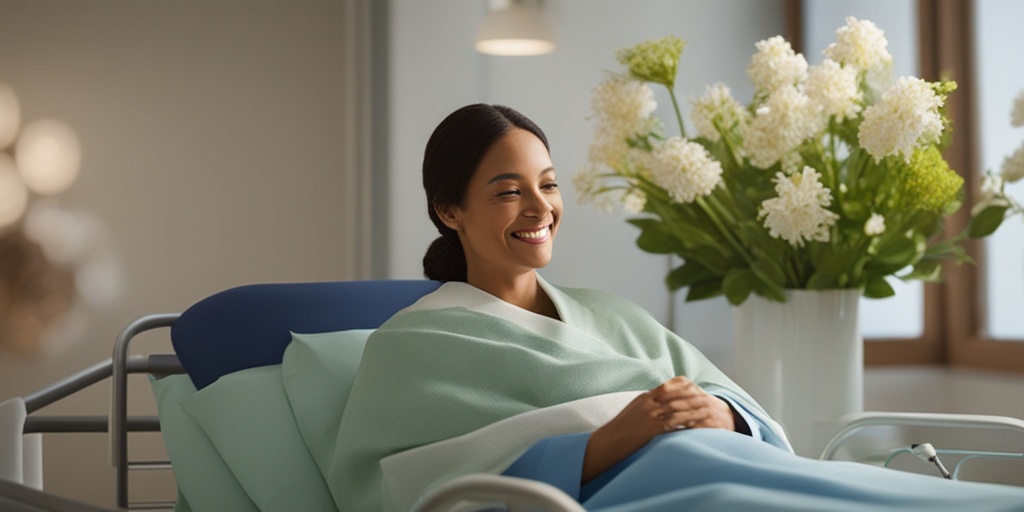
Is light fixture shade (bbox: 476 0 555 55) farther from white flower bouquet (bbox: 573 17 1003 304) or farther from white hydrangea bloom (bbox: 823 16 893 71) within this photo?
white hydrangea bloom (bbox: 823 16 893 71)

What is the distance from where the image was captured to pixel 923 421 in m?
1.97

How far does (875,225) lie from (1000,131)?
2.99 ft

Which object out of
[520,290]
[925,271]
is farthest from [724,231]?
[520,290]

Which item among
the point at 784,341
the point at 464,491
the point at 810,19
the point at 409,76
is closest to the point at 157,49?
the point at 409,76

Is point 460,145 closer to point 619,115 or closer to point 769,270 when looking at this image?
point 619,115

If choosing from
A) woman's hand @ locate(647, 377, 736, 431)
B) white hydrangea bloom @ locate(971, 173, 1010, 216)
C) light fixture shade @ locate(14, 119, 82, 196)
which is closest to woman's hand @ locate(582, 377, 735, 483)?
woman's hand @ locate(647, 377, 736, 431)

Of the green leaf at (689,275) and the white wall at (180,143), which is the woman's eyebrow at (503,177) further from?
the white wall at (180,143)

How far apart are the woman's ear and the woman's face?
0.09 ft

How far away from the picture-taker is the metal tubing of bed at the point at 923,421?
1.88 meters

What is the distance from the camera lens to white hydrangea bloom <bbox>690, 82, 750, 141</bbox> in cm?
247

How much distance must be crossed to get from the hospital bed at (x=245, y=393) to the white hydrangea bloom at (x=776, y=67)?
0.73 metres

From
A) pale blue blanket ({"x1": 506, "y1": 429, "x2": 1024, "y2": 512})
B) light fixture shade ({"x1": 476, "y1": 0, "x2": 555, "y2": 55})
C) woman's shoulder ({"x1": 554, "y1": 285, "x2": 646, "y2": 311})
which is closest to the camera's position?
pale blue blanket ({"x1": 506, "y1": 429, "x2": 1024, "y2": 512})

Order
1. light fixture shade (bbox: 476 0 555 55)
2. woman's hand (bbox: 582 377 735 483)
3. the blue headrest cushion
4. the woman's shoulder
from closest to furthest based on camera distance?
woman's hand (bbox: 582 377 735 483) < the woman's shoulder < the blue headrest cushion < light fixture shade (bbox: 476 0 555 55)

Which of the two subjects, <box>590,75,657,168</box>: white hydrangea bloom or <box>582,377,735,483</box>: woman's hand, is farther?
<box>590,75,657,168</box>: white hydrangea bloom
